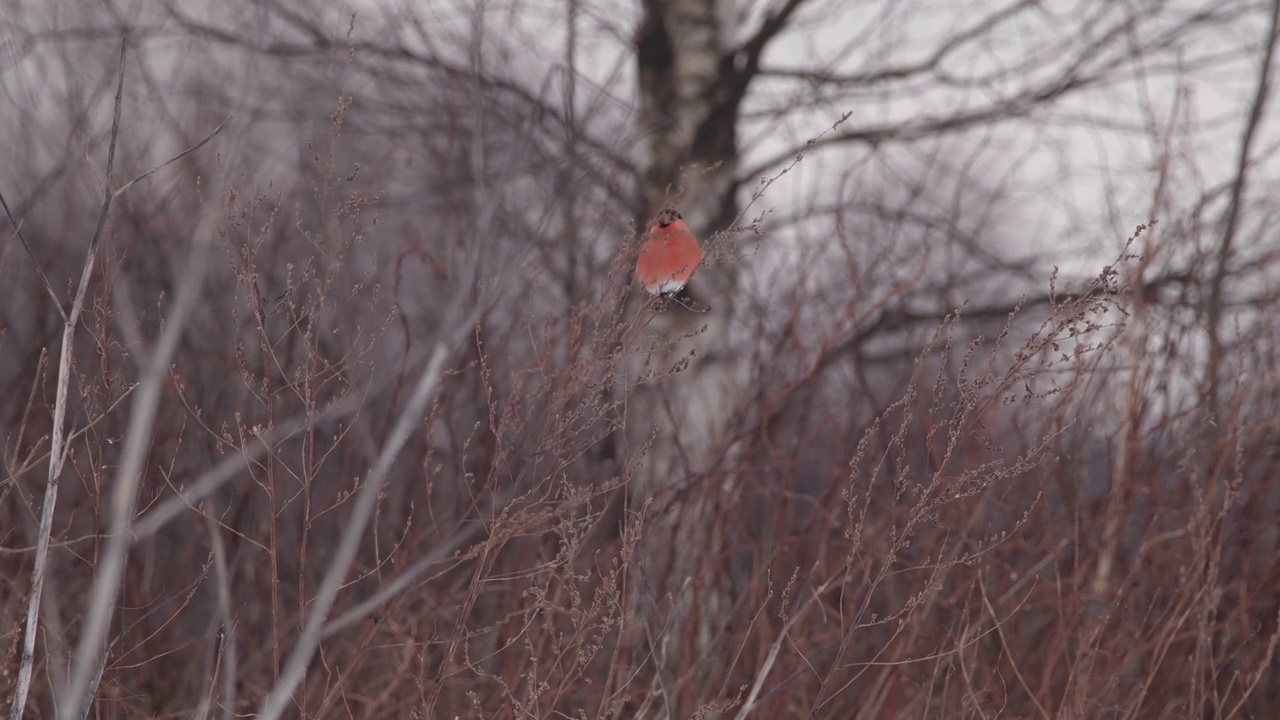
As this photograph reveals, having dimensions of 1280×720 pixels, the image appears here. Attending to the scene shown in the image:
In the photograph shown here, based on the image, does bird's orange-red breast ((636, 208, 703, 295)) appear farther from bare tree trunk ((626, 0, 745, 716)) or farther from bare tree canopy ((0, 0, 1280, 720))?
bare tree trunk ((626, 0, 745, 716))

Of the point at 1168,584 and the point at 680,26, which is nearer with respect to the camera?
the point at 1168,584

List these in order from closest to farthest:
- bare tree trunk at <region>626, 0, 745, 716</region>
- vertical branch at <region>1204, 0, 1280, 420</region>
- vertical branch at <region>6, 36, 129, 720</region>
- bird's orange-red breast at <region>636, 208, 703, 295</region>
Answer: vertical branch at <region>6, 36, 129, 720</region>, bird's orange-red breast at <region>636, 208, 703, 295</region>, vertical branch at <region>1204, 0, 1280, 420</region>, bare tree trunk at <region>626, 0, 745, 716</region>

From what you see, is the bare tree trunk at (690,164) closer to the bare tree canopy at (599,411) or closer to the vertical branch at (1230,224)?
the bare tree canopy at (599,411)

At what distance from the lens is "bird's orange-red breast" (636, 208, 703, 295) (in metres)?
1.80

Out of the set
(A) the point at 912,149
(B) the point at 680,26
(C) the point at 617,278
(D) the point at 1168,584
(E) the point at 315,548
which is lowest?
(E) the point at 315,548

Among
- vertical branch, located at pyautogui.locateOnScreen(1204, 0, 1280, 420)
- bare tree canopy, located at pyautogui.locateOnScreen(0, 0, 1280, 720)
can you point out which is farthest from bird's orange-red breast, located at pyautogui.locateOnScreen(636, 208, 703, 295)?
vertical branch, located at pyautogui.locateOnScreen(1204, 0, 1280, 420)

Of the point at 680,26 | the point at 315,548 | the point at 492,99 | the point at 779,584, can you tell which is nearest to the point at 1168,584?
the point at 779,584

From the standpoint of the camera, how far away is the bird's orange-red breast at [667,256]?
1804 millimetres

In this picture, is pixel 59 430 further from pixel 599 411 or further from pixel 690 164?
pixel 690 164

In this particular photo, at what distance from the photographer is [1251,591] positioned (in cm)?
293

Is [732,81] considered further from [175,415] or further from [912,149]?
[175,415]

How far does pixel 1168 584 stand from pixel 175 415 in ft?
9.73

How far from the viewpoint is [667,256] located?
190 centimetres

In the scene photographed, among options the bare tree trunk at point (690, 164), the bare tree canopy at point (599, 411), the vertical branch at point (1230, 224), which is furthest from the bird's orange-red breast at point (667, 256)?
the bare tree trunk at point (690, 164)
